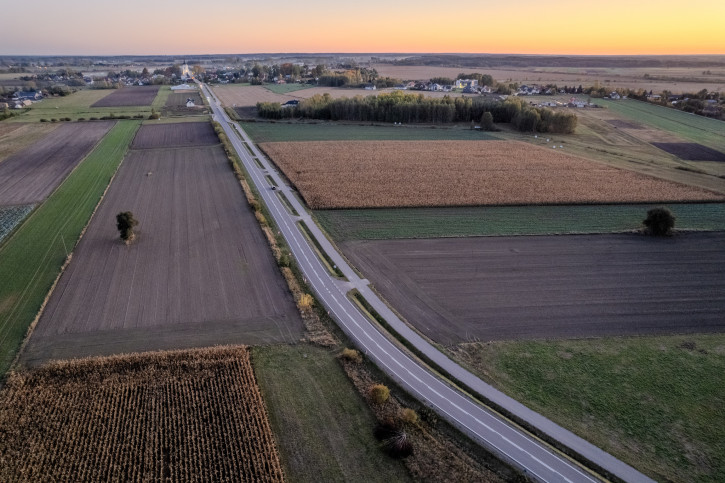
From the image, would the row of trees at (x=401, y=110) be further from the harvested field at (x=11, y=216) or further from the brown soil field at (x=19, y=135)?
the harvested field at (x=11, y=216)

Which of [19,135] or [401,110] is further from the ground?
[401,110]

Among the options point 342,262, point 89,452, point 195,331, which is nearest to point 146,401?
point 89,452

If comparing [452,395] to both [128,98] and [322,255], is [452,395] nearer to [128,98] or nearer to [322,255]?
[322,255]

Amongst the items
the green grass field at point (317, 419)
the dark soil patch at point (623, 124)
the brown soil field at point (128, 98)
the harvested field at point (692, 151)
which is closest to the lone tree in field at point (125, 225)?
the green grass field at point (317, 419)

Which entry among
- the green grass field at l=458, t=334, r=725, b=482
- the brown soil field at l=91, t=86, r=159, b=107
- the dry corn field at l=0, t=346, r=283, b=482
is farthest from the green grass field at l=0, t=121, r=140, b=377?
the brown soil field at l=91, t=86, r=159, b=107

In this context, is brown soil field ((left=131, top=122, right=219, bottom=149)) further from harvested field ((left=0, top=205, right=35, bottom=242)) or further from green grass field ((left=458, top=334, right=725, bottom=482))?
green grass field ((left=458, top=334, right=725, bottom=482))

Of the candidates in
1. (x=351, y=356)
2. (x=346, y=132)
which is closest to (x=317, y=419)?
(x=351, y=356)
